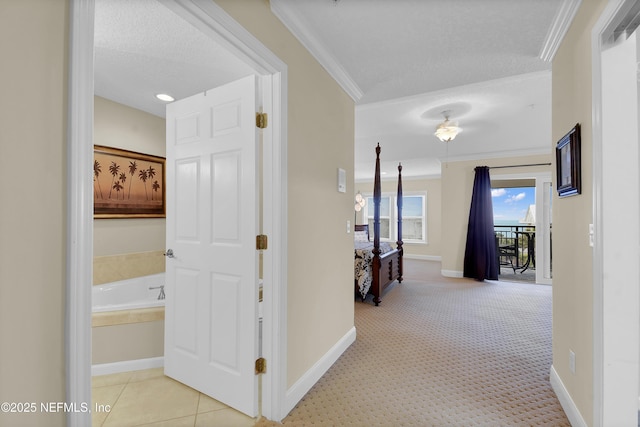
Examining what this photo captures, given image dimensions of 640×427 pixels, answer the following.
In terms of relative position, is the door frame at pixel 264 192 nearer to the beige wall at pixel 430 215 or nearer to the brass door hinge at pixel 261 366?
the brass door hinge at pixel 261 366

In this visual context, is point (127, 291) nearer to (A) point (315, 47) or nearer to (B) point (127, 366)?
(B) point (127, 366)

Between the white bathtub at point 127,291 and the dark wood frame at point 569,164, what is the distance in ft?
10.2

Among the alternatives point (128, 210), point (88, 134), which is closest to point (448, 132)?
point (88, 134)

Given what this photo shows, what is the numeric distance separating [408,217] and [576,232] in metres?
7.17

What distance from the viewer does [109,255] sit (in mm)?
2969

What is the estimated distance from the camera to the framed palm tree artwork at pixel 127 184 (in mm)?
2875

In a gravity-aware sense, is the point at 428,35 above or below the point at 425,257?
above

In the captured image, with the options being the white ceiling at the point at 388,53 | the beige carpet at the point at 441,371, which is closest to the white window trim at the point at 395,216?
the beige carpet at the point at 441,371

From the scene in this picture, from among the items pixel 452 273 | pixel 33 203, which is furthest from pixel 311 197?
pixel 452 273

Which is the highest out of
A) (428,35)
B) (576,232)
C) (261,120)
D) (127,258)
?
(428,35)

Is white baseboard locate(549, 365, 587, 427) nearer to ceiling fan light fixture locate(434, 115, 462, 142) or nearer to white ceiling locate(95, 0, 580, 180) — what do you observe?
white ceiling locate(95, 0, 580, 180)

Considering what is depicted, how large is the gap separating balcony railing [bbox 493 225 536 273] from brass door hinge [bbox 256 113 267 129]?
21.4ft

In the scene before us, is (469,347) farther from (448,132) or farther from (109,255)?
(109,255)

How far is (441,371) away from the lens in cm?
223
